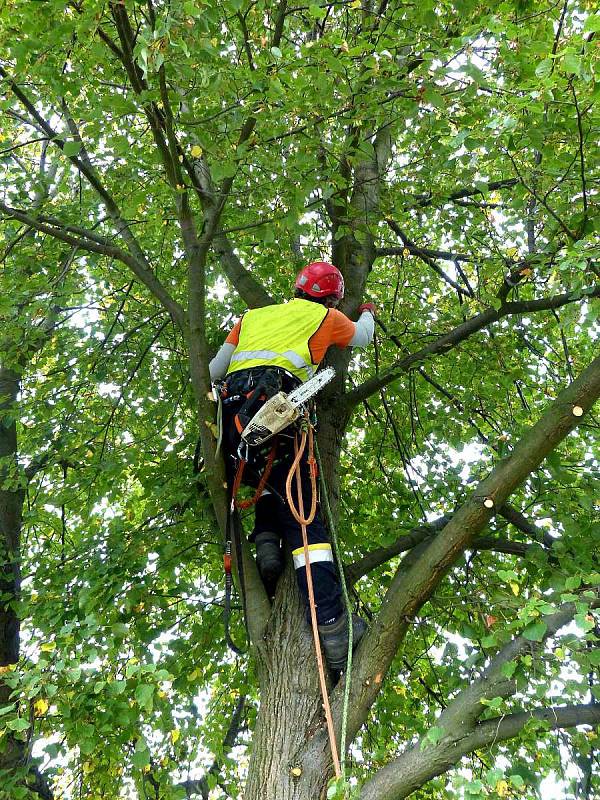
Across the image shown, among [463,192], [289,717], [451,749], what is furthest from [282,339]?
[463,192]

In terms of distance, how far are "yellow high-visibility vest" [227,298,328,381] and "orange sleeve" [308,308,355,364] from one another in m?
0.03

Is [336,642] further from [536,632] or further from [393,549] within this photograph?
[536,632]

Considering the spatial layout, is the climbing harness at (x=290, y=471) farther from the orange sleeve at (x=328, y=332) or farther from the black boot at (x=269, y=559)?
the orange sleeve at (x=328, y=332)

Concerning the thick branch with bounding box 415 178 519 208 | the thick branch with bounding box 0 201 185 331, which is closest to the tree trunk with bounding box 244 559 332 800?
the thick branch with bounding box 0 201 185 331

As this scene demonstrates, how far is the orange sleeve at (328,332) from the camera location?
364 cm

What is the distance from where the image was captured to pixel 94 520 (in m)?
5.58

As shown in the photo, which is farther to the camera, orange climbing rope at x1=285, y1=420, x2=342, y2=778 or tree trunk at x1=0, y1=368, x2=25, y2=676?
tree trunk at x1=0, y1=368, x2=25, y2=676

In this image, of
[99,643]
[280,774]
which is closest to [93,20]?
[99,643]

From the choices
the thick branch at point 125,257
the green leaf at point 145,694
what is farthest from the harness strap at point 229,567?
the thick branch at point 125,257

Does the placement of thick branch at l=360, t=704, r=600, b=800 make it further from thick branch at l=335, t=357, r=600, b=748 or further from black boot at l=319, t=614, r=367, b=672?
black boot at l=319, t=614, r=367, b=672

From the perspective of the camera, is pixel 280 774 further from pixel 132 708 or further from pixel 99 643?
pixel 99 643

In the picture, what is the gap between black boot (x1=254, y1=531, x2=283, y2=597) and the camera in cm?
334

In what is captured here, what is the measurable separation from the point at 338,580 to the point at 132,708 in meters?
1.07

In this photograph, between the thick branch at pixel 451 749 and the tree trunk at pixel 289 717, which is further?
the tree trunk at pixel 289 717
